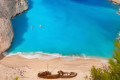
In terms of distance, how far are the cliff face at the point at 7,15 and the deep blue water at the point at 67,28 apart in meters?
1.72

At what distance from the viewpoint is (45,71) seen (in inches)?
963

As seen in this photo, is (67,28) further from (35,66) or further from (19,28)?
(35,66)

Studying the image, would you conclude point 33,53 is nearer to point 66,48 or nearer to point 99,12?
point 66,48

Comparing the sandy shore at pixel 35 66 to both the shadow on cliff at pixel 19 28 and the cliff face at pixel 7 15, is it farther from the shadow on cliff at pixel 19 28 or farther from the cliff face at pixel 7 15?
the shadow on cliff at pixel 19 28

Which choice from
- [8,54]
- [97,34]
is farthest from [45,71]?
[97,34]

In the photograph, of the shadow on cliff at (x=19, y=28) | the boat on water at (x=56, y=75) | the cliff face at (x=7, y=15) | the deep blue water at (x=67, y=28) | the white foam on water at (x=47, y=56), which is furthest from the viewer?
the shadow on cliff at (x=19, y=28)

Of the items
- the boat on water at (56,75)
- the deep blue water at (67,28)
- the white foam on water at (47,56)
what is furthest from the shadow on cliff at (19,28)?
the boat on water at (56,75)

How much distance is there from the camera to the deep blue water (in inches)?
1277

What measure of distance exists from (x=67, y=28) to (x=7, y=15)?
1538 cm

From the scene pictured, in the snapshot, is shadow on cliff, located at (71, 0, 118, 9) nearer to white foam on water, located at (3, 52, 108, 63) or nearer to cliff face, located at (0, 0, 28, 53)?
cliff face, located at (0, 0, 28, 53)

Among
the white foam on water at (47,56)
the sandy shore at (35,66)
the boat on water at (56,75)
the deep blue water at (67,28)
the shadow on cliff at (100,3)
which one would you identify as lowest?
the boat on water at (56,75)

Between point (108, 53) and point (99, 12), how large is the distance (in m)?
22.9

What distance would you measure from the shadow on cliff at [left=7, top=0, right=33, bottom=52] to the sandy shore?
4.45 m

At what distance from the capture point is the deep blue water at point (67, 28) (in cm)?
3244
